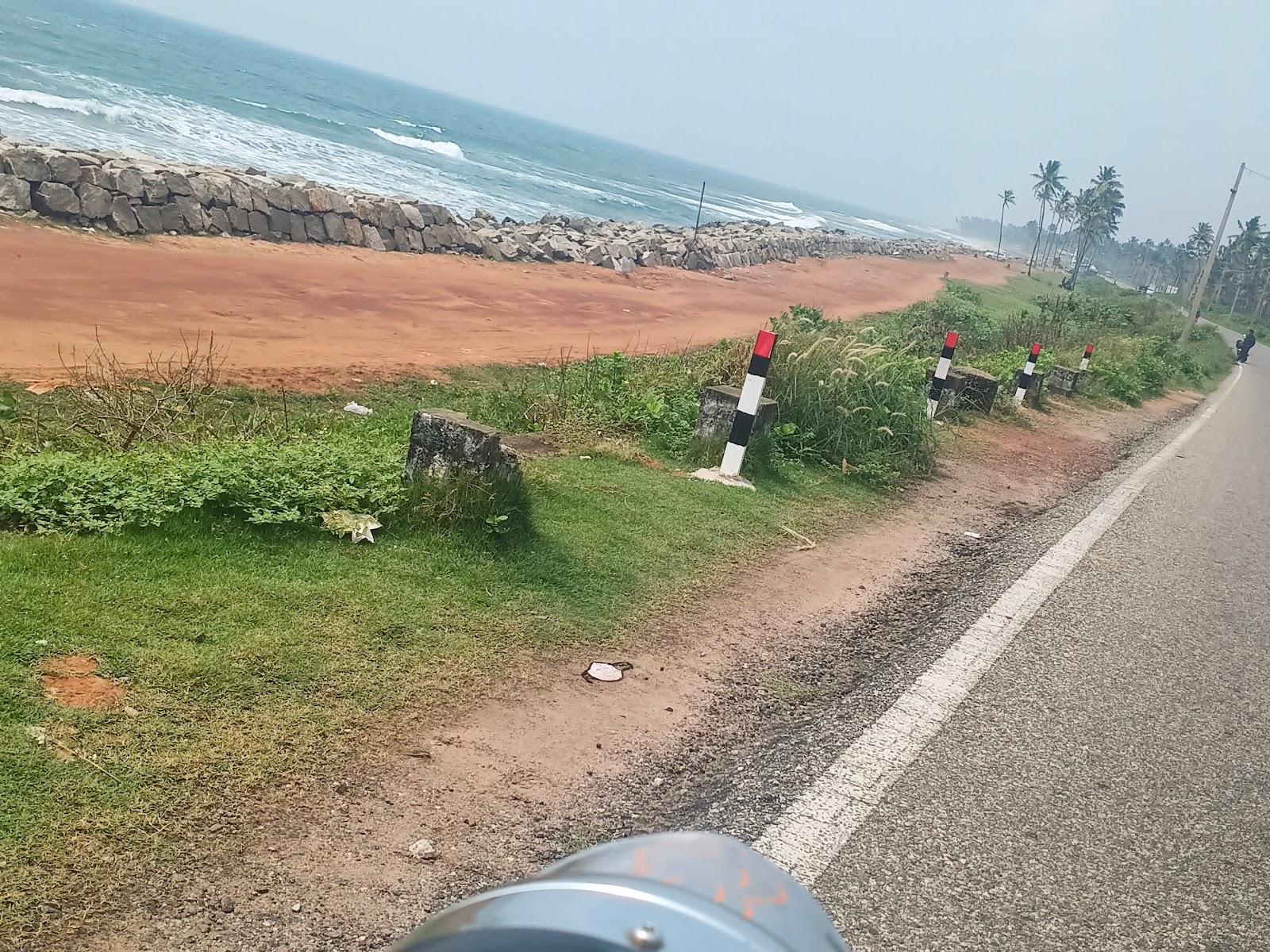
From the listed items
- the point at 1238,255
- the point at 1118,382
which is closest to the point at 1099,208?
the point at 1238,255

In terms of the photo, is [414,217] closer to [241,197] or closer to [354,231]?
[354,231]

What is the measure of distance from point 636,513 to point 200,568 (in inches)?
106

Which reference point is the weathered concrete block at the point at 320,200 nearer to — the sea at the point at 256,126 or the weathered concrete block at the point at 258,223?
the weathered concrete block at the point at 258,223

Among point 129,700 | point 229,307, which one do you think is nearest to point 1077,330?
point 229,307

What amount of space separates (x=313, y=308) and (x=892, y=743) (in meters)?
12.3

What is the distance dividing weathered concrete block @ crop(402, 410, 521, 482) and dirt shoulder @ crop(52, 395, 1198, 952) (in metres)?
1.21

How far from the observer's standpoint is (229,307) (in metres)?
13.4

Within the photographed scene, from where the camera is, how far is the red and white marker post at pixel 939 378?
11656 mm

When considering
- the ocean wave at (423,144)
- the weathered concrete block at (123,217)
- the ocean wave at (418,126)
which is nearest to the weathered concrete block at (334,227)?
the weathered concrete block at (123,217)

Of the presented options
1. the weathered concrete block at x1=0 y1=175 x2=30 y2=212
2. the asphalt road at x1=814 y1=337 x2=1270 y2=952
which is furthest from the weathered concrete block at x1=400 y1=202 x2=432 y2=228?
the asphalt road at x1=814 y1=337 x2=1270 y2=952

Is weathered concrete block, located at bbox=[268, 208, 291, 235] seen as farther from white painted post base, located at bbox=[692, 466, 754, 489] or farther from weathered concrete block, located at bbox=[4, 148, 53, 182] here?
white painted post base, located at bbox=[692, 466, 754, 489]

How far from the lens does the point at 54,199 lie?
54.3 ft

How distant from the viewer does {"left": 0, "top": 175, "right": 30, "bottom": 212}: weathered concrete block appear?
52.6 ft

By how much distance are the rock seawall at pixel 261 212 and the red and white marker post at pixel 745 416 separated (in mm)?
13661
